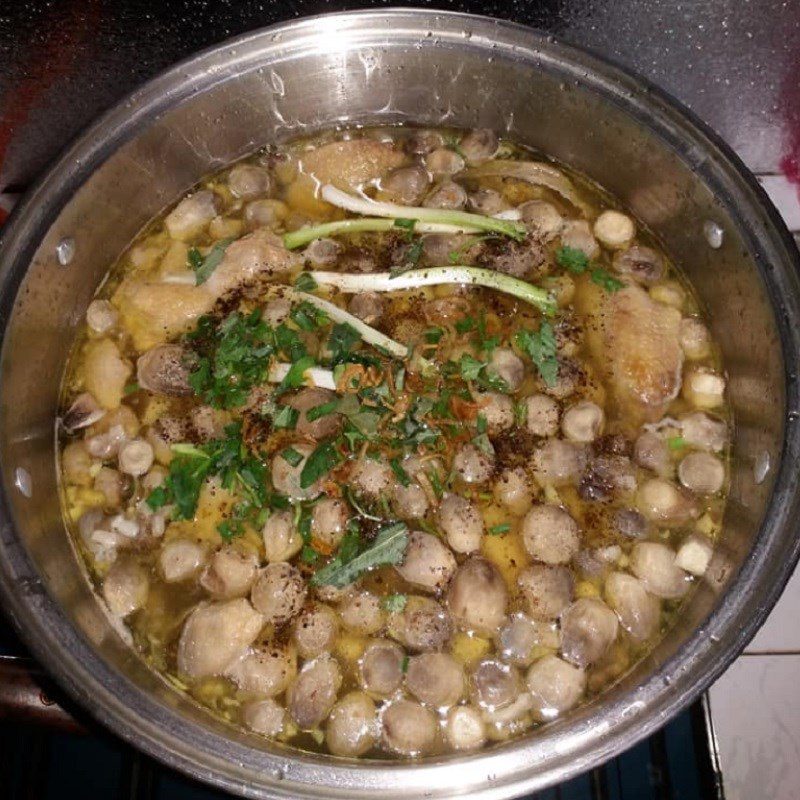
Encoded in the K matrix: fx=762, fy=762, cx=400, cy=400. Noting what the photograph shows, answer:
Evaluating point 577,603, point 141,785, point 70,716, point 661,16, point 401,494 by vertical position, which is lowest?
point 141,785

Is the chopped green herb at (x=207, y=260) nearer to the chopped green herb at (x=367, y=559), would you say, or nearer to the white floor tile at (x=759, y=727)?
the chopped green herb at (x=367, y=559)

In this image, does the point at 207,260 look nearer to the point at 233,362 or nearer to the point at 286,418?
the point at 233,362

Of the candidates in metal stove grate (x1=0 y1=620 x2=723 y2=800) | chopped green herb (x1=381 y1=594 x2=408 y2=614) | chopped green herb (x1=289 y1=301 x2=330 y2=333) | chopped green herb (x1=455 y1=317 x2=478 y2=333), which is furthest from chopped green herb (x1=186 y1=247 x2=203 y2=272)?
metal stove grate (x1=0 y1=620 x2=723 y2=800)

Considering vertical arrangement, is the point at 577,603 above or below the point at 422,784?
above

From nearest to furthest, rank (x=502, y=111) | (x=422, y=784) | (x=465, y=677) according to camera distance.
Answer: (x=422, y=784), (x=465, y=677), (x=502, y=111)

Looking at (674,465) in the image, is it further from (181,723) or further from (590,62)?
(181,723)

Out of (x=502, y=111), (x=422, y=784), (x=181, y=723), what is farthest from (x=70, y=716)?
(x=502, y=111)
